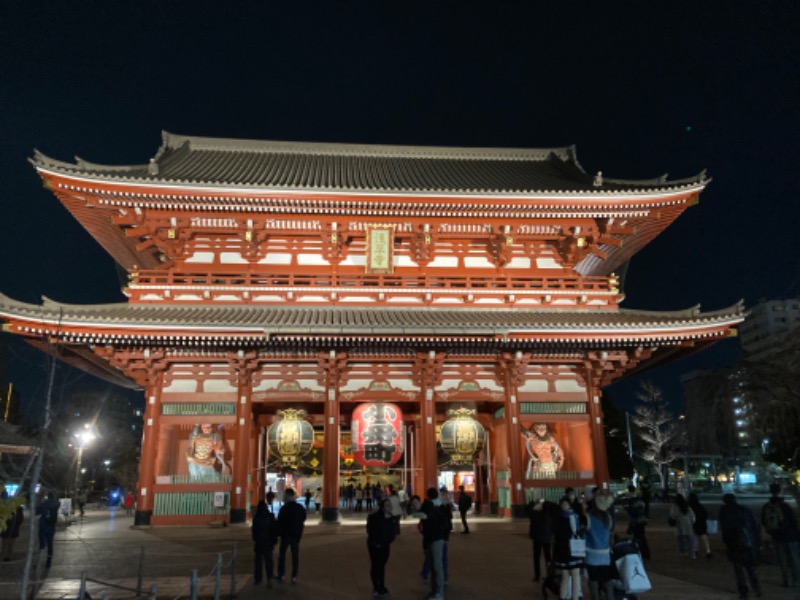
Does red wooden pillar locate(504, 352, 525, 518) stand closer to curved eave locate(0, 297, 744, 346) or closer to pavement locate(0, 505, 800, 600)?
pavement locate(0, 505, 800, 600)

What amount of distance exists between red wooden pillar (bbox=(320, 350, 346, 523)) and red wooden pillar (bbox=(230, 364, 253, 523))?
8.43ft

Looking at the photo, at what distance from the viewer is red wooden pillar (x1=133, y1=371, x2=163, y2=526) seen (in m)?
18.5

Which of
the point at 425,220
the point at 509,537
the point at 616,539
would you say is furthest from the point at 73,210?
the point at 616,539

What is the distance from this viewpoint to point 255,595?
9.53 metres

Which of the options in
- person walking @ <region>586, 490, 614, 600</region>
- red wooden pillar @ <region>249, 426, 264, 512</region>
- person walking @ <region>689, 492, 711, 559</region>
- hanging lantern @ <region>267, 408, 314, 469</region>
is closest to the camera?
person walking @ <region>586, 490, 614, 600</region>

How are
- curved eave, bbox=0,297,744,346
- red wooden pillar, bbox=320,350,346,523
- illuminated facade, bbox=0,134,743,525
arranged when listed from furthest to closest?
red wooden pillar, bbox=320,350,346,523 < illuminated facade, bbox=0,134,743,525 < curved eave, bbox=0,297,744,346

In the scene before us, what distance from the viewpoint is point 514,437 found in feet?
65.9

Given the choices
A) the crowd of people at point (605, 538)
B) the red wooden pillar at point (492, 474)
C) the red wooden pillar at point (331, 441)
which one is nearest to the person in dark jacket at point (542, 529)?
the crowd of people at point (605, 538)

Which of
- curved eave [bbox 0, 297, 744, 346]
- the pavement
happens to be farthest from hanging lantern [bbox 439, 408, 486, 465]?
curved eave [bbox 0, 297, 744, 346]

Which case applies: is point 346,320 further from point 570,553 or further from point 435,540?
point 570,553

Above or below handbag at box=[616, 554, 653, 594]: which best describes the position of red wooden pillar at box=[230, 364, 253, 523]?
above

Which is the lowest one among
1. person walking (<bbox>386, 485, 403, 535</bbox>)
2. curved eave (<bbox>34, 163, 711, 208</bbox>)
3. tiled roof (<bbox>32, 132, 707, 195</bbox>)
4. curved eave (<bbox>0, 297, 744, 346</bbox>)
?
person walking (<bbox>386, 485, 403, 535</bbox>)

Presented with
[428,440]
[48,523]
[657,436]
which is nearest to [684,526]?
[428,440]

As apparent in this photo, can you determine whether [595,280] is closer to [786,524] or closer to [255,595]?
[786,524]
